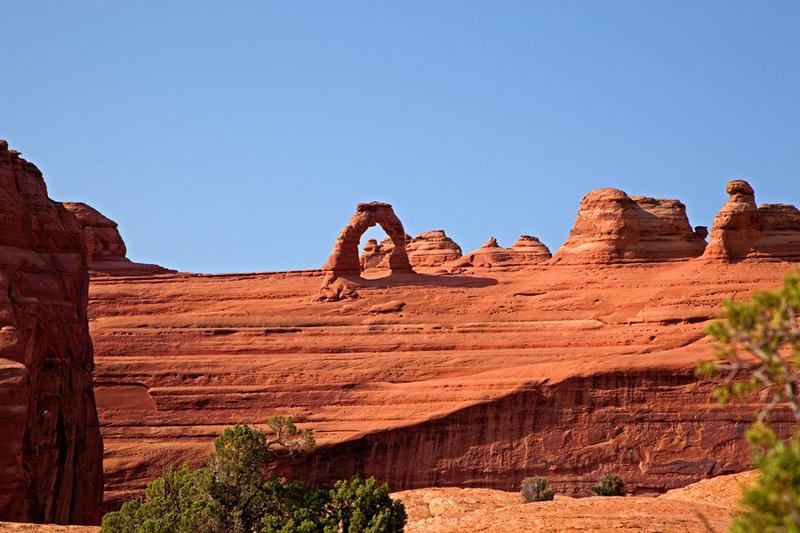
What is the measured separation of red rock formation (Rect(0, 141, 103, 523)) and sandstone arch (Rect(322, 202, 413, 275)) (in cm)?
2005

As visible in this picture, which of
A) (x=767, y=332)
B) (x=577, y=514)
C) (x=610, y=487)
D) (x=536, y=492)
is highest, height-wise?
(x=767, y=332)

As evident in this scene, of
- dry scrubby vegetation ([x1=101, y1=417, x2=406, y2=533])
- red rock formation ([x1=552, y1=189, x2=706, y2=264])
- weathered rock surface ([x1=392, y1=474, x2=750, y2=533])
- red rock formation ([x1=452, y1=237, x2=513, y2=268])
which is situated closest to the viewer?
dry scrubby vegetation ([x1=101, y1=417, x2=406, y2=533])

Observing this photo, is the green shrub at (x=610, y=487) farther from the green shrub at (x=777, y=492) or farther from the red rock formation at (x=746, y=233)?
the green shrub at (x=777, y=492)

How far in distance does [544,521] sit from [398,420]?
2063 cm

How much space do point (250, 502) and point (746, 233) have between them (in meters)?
34.2

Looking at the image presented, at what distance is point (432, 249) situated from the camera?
78.5m

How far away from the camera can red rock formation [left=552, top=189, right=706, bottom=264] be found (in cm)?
→ 5319

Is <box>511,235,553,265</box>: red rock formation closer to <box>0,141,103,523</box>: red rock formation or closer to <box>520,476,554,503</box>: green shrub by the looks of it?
<box>520,476,554,503</box>: green shrub

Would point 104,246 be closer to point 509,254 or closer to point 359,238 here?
point 359,238

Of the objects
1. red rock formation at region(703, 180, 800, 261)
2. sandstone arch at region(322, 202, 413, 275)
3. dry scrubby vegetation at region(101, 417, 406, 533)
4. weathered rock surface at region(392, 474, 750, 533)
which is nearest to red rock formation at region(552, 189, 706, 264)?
red rock formation at region(703, 180, 800, 261)

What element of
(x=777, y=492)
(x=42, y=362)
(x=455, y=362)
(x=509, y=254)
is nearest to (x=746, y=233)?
(x=455, y=362)

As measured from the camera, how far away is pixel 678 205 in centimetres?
5447

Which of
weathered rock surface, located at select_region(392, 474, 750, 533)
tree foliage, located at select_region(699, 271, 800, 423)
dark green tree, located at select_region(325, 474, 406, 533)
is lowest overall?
weathered rock surface, located at select_region(392, 474, 750, 533)

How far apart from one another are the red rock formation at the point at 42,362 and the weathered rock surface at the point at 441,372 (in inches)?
356
